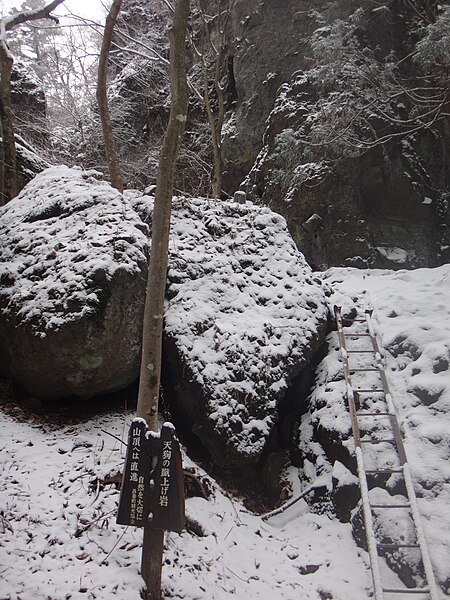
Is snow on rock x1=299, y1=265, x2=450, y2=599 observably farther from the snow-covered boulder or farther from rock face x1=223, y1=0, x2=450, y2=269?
rock face x1=223, y1=0, x2=450, y2=269

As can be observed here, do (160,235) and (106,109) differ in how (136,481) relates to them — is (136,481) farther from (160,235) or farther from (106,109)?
(106,109)

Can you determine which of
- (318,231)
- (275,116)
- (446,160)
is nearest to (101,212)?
(318,231)

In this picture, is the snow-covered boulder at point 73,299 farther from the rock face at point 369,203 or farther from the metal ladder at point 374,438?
the rock face at point 369,203

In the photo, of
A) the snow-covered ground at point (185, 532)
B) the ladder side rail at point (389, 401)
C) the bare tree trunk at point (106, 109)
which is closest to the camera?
the snow-covered ground at point (185, 532)

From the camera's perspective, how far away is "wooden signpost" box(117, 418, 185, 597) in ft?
12.7

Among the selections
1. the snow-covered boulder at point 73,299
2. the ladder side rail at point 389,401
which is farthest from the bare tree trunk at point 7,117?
the ladder side rail at point 389,401

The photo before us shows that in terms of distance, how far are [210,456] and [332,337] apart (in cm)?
343

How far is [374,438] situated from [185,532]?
2.95m

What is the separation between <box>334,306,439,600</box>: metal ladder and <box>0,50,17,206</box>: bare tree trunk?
24.1 ft

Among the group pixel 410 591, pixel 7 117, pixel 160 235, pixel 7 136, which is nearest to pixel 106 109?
pixel 7 117

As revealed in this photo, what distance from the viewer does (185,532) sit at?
5.18 meters

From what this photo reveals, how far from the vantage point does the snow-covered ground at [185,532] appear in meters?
4.16

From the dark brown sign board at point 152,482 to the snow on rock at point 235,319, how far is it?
2.31 metres

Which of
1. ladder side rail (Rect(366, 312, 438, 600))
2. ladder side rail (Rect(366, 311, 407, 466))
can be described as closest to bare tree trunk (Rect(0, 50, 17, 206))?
ladder side rail (Rect(366, 311, 407, 466))
